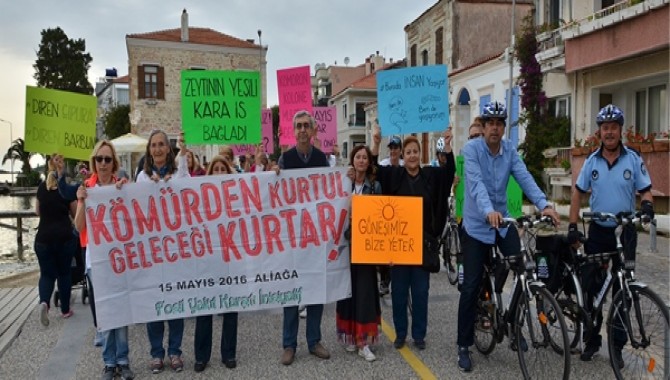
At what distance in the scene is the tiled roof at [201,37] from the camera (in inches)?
1518

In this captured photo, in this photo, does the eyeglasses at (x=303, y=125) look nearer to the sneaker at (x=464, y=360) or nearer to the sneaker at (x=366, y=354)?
the sneaker at (x=366, y=354)

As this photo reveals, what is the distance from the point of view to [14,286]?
28.8 ft

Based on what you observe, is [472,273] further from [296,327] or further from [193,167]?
[193,167]

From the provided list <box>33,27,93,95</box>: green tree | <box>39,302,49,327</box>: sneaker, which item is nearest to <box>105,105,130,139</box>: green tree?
<box>33,27,93,95</box>: green tree

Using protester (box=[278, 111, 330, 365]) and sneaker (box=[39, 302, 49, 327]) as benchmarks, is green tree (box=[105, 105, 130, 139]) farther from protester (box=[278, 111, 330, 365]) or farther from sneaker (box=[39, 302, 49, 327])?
protester (box=[278, 111, 330, 365])

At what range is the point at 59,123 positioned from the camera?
581cm

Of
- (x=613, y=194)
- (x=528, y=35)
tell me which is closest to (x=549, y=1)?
(x=528, y=35)

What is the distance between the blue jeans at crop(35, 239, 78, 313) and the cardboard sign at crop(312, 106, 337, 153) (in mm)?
6300

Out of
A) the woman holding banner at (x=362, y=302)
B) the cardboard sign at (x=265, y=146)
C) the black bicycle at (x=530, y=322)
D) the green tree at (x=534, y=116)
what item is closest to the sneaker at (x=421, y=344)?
the woman holding banner at (x=362, y=302)

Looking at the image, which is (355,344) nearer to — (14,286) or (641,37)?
(14,286)

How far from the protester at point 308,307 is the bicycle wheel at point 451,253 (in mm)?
3056

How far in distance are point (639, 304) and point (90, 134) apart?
5494 millimetres

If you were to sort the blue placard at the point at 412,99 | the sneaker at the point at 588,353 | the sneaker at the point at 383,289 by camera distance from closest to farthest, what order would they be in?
the sneaker at the point at 588,353, the blue placard at the point at 412,99, the sneaker at the point at 383,289

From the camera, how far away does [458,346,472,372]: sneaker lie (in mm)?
4492
